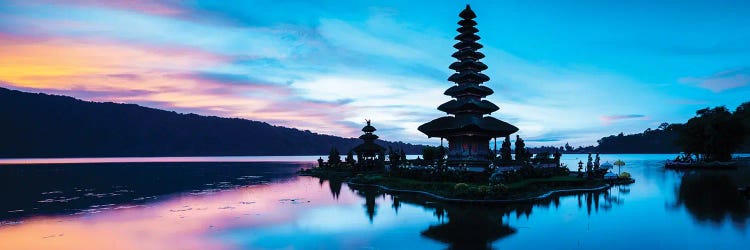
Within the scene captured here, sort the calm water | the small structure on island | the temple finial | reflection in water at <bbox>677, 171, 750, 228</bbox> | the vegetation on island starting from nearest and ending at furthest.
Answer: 1. the calm water
2. reflection in water at <bbox>677, 171, 750, 228</bbox>
3. the vegetation on island
4. the temple finial
5. the small structure on island

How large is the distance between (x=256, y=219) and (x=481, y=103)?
26356 mm

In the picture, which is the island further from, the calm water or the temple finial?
the calm water

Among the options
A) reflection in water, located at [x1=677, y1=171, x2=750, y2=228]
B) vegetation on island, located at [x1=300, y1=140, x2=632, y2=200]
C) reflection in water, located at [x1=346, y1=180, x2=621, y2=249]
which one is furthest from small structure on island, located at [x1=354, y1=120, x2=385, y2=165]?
reflection in water, located at [x1=677, y1=171, x2=750, y2=228]

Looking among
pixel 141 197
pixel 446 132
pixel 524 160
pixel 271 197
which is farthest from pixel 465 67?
pixel 141 197

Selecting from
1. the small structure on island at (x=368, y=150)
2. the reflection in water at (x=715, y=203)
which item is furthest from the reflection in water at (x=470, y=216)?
the small structure on island at (x=368, y=150)

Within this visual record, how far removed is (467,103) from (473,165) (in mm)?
7450

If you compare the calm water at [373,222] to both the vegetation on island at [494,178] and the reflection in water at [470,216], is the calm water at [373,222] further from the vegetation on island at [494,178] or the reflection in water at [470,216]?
the vegetation on island at [494,178]

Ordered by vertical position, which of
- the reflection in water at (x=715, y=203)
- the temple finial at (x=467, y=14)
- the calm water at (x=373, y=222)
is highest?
the temple finial at (x=467, y=14)

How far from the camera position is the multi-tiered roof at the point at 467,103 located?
4250cm

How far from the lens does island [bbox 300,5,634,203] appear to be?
32.6 meters

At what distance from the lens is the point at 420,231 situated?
2148 centimetres

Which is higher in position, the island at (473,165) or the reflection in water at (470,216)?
the island at (473,165)

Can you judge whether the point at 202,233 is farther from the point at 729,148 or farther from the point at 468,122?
the point at 729,148

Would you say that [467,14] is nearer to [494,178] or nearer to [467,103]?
[467,103]
